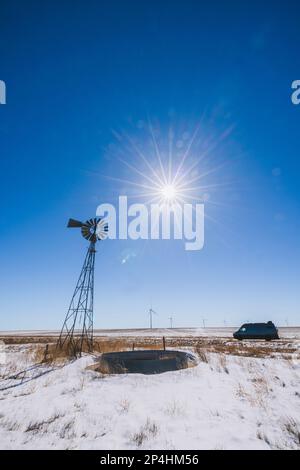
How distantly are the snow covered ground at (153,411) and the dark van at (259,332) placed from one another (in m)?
21.6

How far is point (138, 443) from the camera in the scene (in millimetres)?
4699

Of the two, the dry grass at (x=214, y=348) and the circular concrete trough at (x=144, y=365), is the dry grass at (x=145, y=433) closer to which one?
the circular concrete trough at (x=144, y=365)

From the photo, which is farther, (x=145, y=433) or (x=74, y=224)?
(x=74, y=224)

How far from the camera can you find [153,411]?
6.29 m

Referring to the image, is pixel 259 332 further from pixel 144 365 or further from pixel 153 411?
pixel 153 411

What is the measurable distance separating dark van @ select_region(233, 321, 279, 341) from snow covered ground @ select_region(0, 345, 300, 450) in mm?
21583

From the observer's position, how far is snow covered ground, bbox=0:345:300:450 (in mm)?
4809

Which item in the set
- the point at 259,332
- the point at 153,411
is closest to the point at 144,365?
the point at 153,411

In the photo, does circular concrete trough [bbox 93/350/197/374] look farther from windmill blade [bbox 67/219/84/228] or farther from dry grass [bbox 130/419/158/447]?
windmill blade [bbox 67/219/84/228]

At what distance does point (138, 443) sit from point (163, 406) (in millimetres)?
2123

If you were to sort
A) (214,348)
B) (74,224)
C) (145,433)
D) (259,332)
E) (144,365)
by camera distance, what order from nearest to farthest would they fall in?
(145,433) → (144,365) → (214,348) → (74,224) → (259,332)

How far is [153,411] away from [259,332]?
28061 millimetres

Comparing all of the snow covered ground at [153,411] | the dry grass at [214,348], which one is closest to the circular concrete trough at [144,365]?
the snow covered ground at [153,411]

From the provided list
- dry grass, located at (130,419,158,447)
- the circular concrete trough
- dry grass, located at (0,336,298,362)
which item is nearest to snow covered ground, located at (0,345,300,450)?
dry grass, located at (130,419,158,447)
